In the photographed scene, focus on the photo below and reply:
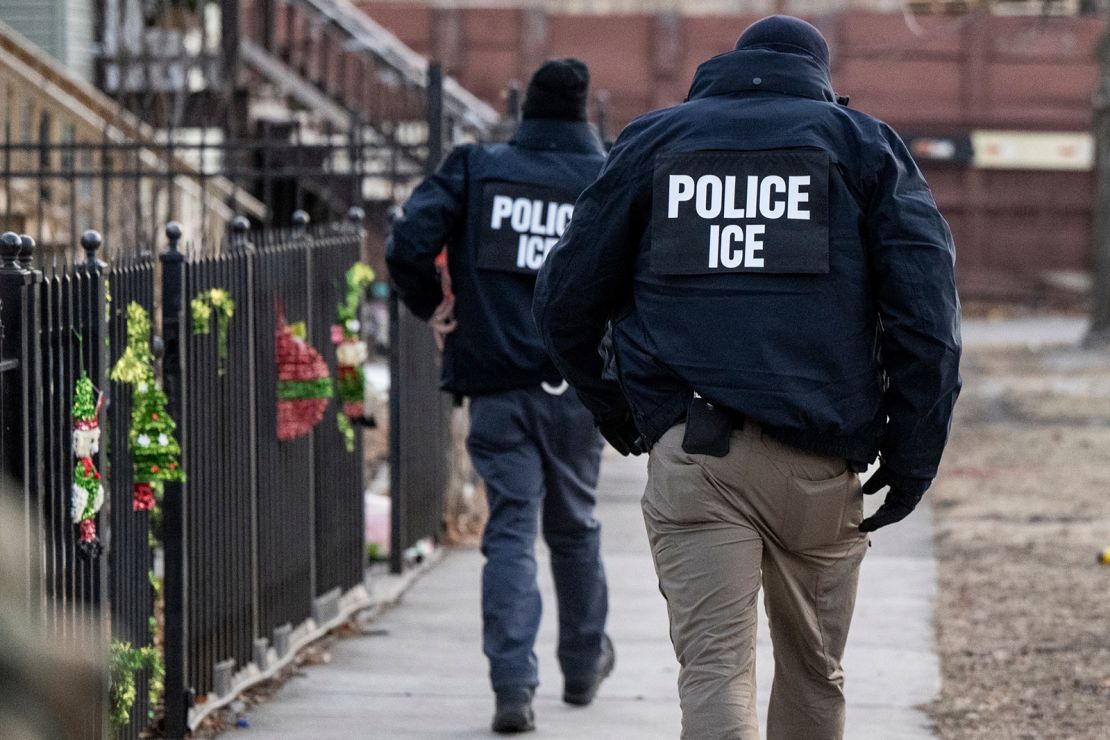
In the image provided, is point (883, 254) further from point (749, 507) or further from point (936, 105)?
point (936, 105)

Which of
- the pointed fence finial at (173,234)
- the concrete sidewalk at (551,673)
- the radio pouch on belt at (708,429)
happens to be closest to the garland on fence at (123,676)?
the concrete sidewalk at (551,673)

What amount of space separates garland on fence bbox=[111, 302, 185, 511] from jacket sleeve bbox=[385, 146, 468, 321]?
850 millimetres

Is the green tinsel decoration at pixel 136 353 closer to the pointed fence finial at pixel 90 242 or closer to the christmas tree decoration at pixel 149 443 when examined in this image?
the christmas tree decoration at pixel 149 443

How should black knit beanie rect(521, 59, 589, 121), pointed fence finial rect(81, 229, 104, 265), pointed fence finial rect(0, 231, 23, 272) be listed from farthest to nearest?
black knit beanie rect(521, 59, 589, 121)
pointed fence finial rect(81, 229, 104, 265)
pointed fence finial rect(0, 231, 23, 272)

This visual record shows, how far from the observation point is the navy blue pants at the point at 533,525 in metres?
5.25

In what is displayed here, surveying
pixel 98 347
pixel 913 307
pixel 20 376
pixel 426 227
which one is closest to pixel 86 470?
pixel 98 347

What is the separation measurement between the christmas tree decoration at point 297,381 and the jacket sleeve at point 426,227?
2.16ft

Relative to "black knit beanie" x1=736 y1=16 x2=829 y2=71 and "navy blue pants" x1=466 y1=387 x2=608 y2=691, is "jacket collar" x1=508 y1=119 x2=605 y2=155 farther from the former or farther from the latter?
"black knit beanie" x1=736 y1=16 x2=829 y2=71

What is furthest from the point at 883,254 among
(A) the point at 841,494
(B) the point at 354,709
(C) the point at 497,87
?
(C) the point at 497,87

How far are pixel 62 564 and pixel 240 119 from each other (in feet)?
44.9

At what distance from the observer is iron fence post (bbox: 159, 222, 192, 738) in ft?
16.3

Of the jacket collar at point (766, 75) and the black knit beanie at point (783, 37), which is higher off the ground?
the black knit beanie at point (783, 37)

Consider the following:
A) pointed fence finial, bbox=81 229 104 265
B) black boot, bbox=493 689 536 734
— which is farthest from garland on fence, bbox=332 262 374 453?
pointed fence finial, bbox=81 229 104 265

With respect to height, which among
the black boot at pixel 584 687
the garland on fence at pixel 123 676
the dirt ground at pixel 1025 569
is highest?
the garland on fence at pixel 123 676
